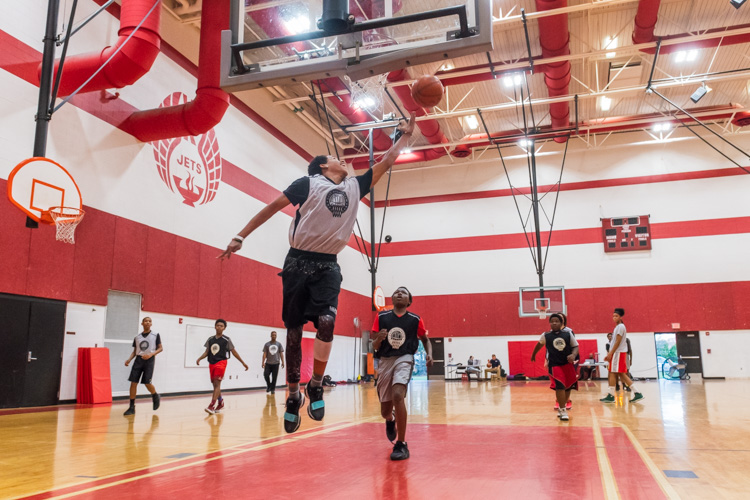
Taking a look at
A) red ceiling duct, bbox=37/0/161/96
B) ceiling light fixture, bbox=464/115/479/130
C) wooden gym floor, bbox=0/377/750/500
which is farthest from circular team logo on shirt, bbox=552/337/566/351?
ceiling light fixture, bbox=464/115/479/130

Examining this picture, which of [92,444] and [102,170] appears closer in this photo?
[92,444]

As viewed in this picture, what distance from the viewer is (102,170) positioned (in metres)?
13.4

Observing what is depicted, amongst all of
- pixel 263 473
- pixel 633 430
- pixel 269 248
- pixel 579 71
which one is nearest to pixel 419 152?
pixel 579 71

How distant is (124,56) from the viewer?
1165 cm

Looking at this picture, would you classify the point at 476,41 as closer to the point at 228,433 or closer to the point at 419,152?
the point at 228,433

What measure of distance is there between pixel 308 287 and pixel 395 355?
198 cm

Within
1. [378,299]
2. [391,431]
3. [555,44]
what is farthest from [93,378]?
[555,44]

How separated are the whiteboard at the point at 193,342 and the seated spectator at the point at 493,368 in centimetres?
1378

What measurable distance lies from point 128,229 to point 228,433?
338 inches

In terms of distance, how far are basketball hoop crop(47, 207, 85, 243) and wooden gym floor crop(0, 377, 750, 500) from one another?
3194 millimetres

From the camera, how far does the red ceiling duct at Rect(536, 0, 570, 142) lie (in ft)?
49.0

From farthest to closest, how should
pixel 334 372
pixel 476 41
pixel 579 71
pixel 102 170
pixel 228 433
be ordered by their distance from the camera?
1. pixel 334 372
2. pixel 579 71
3. pixel 102 170
4. pixel 228 433
5. pixel 476 41

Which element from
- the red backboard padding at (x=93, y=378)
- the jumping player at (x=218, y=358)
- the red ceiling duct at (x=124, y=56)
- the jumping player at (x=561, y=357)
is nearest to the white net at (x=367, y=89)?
the red ceiling duct at (x=124, y=56)

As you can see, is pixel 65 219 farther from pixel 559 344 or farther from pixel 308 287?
pixel 559 344
